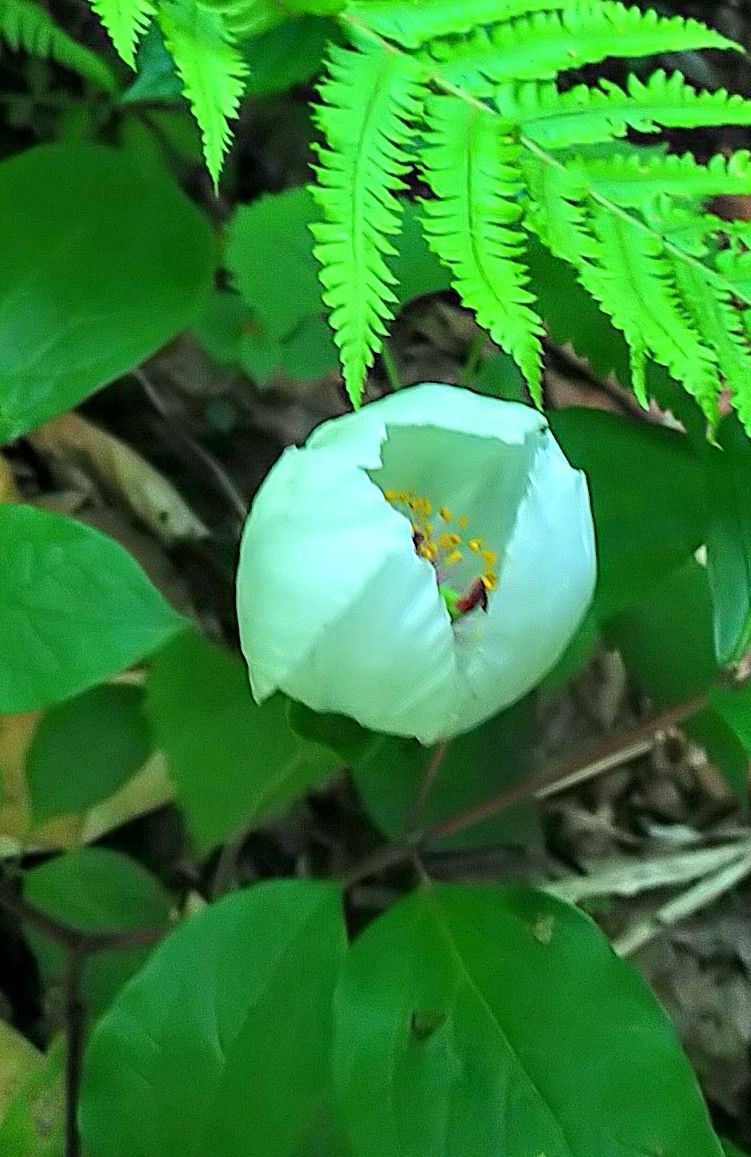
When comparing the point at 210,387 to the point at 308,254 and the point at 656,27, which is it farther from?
the point at 656,27

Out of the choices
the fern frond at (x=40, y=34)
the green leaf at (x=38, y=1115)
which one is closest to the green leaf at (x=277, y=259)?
the fern frond at (x=40, y=34)

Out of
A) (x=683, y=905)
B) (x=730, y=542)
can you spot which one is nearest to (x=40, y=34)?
(x=730, y=542)

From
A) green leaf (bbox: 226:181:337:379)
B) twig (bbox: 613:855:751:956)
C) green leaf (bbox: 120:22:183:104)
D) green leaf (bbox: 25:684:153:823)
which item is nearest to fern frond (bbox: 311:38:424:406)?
green leaf (bbox: 120:22:183:104)

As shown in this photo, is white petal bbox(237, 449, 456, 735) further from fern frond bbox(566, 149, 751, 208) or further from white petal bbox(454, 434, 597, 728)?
fern frond bbox(566, 149, 751, 208)

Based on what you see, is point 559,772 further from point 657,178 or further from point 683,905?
point 657,178

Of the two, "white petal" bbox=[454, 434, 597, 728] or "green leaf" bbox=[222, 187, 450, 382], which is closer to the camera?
"white petal" bbox=[454, 434, 597, 728]

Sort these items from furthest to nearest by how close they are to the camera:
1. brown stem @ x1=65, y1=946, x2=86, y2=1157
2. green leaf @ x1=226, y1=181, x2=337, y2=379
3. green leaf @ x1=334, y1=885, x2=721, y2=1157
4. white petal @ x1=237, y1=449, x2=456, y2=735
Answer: green leaf @ x1=226, y1=181, x2=337, y2=379, brown stem @ x1=65, y1=946, x2=86, y2=1157, green leaf @ x1=334, y1=885, x2=721, y2=1157, white petal @ x1=237, y1=449, x2=456, y2=735

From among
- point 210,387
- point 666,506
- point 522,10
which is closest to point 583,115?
point 522,10
